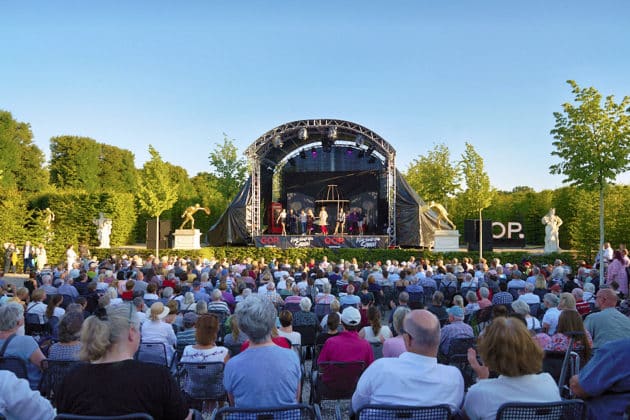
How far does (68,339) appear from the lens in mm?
4195

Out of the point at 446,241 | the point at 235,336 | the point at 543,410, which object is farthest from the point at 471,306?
the point at 446,241

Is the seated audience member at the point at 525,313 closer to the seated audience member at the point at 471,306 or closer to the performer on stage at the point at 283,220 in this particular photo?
the seated audience member at the point at 471,306

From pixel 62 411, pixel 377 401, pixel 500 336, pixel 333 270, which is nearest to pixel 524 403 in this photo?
pixel 500 336

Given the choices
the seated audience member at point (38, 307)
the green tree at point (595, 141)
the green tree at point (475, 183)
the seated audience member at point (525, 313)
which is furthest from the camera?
the green tree at point (475, 183)

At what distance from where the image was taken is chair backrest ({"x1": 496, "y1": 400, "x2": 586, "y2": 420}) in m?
2.15

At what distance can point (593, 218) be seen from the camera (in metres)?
17.9

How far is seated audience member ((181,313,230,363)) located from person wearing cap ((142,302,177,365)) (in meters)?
0.90

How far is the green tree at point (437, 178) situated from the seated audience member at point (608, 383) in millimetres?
21639

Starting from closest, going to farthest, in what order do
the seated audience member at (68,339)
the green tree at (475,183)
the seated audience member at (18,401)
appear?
the seated audience member at (18,401) → the seated audience member at (68,339) → the green tree at (475,183)

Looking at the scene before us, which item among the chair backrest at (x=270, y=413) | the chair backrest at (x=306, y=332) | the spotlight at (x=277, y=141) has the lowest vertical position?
the chair backrest at (x=306, y=332)

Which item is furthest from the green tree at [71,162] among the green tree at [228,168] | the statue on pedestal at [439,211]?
the statue on pedestal at [439,211]

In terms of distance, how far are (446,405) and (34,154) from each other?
127 feet

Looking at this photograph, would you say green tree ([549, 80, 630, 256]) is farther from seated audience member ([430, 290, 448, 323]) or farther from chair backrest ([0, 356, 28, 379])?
chair backrest ([0, 356, 28, 379])

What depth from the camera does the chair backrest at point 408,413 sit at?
2.23 metres
